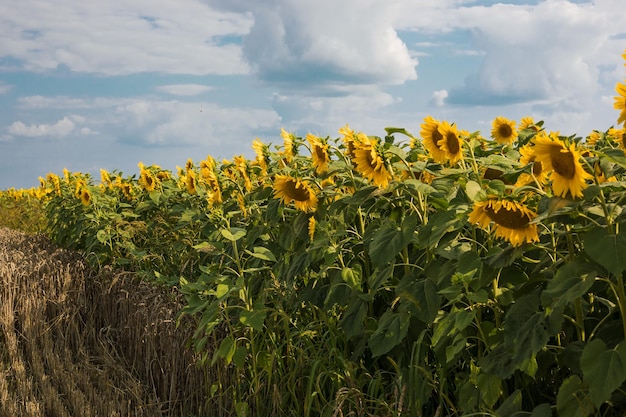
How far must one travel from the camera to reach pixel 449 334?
2.72 meters

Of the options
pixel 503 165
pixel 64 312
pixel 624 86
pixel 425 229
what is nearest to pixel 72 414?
pixel 64 312

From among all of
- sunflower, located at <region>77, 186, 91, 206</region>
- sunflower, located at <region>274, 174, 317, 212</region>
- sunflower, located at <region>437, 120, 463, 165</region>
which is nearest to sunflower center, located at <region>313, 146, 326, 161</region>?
sunflower, located at <region>274, 174, 317, 212</region>

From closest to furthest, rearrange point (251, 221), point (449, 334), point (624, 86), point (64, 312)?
point (624, 86), point (449, 334), point (251, 221), point (64, 312)

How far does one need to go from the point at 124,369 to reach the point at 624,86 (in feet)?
11.7

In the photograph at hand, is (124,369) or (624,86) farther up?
(624,86)

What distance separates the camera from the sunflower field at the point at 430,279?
7.68ft

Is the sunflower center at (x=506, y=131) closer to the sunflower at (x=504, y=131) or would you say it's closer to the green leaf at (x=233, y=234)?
the sunflower at (x=504, y=131)

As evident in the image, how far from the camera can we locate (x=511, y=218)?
8.07ft

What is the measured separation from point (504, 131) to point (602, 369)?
2.84 metres

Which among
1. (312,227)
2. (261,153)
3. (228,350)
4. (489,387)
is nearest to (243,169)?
(261,153)

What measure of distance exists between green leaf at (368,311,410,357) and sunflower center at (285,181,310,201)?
2.65 feet

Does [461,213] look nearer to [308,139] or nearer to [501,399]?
[501,399]

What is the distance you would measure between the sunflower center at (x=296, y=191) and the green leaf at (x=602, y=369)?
1695mm

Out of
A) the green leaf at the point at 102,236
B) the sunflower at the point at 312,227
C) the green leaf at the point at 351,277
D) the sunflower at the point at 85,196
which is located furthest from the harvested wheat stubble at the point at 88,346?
the green leaf at the point at 351,277
